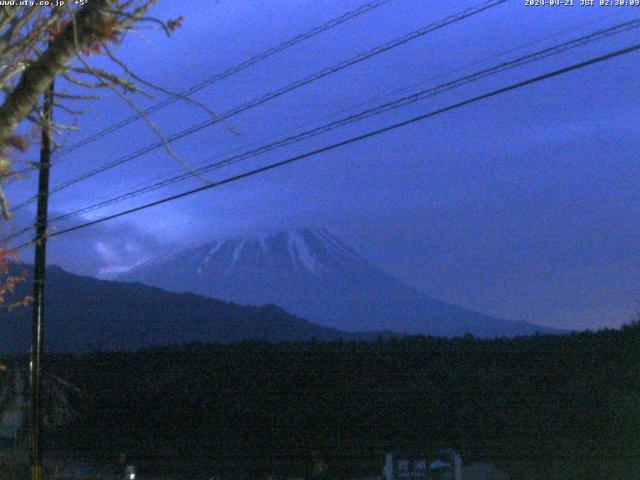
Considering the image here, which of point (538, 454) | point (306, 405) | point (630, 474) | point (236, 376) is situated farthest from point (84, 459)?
point (630, 474)

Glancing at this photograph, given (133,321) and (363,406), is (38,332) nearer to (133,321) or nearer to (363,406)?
(363,406)

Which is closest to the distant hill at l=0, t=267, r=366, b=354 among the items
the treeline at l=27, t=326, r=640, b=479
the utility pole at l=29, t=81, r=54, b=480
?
the treeline at l=27, t=326, r=640, b=479

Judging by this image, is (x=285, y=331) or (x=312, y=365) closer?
(x=312, y=365)

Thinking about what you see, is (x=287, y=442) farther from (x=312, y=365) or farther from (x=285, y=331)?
A: (x=285, y=331)

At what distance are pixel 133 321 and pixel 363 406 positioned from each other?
897 inches

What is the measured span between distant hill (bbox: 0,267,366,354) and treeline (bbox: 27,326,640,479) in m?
11.7

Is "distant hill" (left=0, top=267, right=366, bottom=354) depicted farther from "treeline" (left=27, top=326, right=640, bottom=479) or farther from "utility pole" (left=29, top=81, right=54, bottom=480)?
"utility pole" (left=29, top=81, right=54, bottom=480)

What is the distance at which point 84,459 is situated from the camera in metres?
26.8

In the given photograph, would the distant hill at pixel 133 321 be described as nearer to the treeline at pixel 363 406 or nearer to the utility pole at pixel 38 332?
the treeline at pixel 363 406

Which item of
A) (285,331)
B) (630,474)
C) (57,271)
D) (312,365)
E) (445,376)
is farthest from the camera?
(57,271)

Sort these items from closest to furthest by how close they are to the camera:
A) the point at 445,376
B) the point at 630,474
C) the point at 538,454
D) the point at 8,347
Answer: the point at 630,474 < the point at 538,454 < the point at 445,376 < the point at 8,347

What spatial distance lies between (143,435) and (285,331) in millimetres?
15794

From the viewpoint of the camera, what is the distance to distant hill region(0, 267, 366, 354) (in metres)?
40.1

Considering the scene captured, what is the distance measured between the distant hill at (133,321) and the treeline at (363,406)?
11746 millimetres
